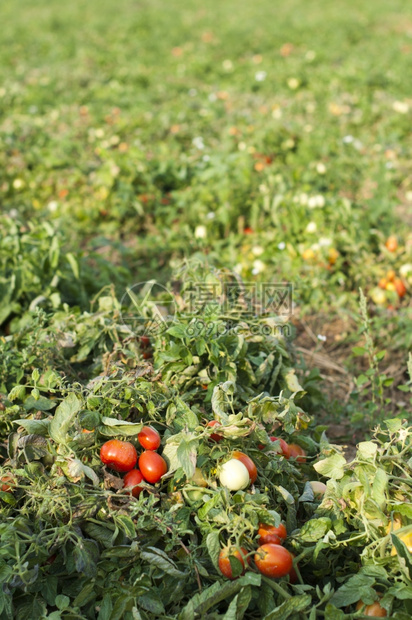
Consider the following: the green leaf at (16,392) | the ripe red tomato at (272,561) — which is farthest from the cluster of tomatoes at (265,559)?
the green leaf at (16,392)

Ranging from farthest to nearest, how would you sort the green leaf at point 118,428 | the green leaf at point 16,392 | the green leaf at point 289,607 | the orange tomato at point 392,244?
the orange tomato at point 392,244 < the green leaf at point 16,392 < the green leaf at point 118,428 < the green leaf at point 289,607

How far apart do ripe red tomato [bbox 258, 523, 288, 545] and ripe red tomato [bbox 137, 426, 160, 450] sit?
42cm

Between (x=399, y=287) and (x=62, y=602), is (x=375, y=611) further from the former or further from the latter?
(x=399, y=287)

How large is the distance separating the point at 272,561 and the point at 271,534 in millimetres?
91

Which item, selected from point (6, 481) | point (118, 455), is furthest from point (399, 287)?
point (6, 481)

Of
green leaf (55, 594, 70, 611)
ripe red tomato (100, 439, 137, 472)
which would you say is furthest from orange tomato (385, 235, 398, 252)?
green leaf (55, 594, 70, 611)

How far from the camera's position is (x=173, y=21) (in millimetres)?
11406

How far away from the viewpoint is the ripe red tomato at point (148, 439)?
188cm

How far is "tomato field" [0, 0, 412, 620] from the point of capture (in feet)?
5.46

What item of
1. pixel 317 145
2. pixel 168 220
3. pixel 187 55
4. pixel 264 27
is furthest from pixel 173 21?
pixel 168 220

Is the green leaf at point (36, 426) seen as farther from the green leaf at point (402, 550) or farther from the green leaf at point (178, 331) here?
the green leaf at point (402, 550)

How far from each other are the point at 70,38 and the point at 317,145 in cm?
735

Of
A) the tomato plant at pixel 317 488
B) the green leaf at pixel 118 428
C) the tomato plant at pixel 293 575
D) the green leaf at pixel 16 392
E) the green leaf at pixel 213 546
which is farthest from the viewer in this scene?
the green leaf at pixel 16 392

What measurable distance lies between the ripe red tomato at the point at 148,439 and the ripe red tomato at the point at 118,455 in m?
0.05
